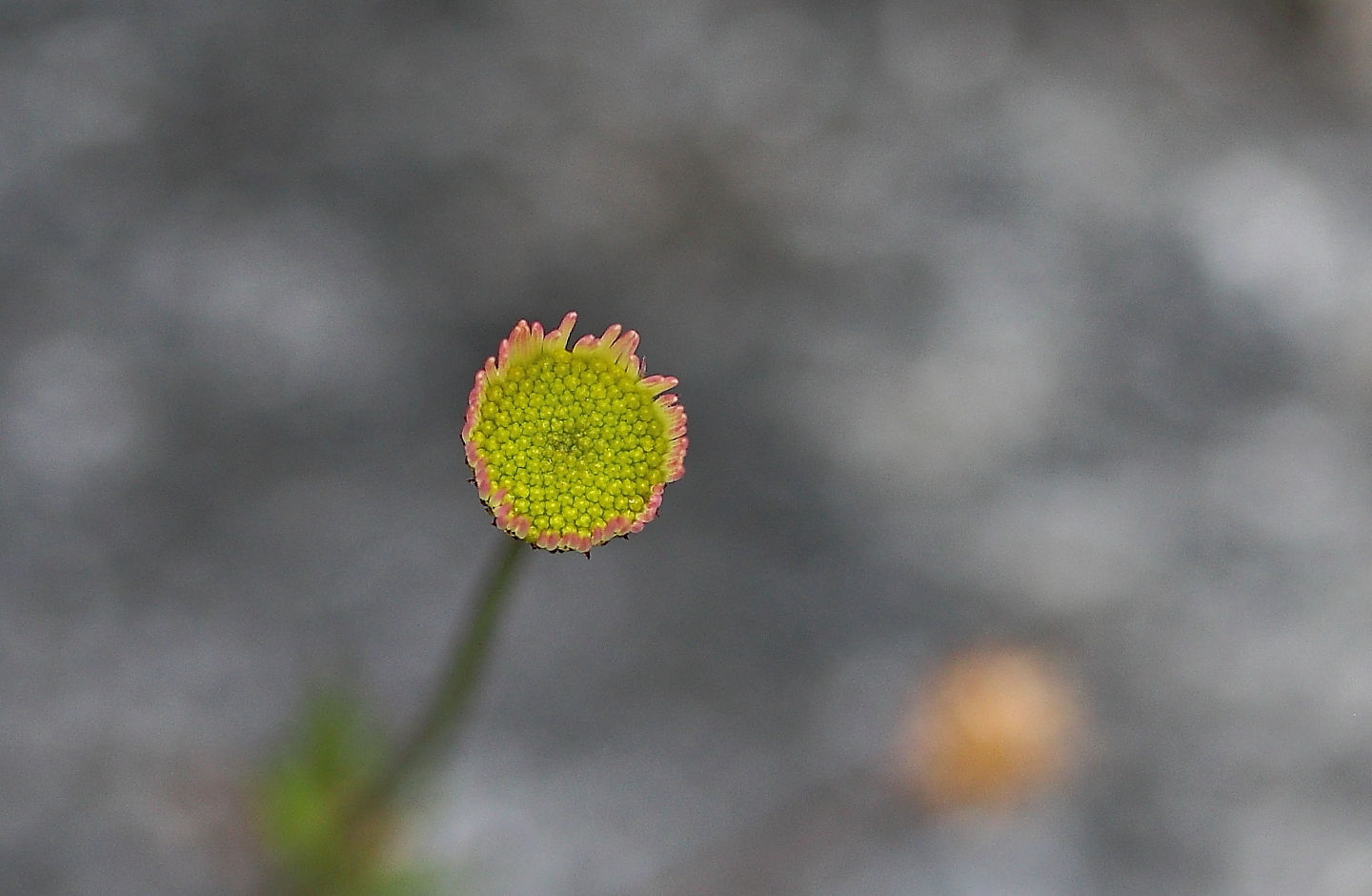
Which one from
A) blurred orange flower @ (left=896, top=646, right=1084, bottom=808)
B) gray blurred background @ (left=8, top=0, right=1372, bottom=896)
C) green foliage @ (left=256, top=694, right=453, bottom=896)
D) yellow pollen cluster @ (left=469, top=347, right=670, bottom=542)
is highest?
gray blurred background @ (left=8, top=0, right=1372, bottom=896)

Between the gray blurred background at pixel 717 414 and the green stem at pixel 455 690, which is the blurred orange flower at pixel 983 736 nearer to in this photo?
the gray blurred background at pixel 717 414

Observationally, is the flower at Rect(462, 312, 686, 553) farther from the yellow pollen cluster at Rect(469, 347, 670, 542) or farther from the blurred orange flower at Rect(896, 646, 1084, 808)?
the blurred orange flower at Rect(896, 646, 1084, 808)

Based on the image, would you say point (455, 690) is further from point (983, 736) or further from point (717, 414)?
point (983, 736)

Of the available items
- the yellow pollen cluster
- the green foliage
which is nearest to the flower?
the yellow pollen cluster

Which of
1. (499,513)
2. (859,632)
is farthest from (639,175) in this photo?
(499,513)

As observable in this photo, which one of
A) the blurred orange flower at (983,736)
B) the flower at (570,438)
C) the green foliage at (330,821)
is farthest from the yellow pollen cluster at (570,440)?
the blurred orange flower at (983,736)

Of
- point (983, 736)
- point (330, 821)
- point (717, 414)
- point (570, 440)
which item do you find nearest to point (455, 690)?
point (570, 440)

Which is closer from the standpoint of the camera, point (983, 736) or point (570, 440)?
point (570, 440)
